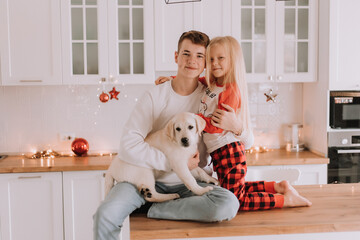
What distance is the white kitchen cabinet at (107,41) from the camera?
3.05 meters

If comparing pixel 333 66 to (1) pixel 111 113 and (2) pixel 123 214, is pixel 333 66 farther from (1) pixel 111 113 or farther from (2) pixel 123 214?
(2) pixel 123 214

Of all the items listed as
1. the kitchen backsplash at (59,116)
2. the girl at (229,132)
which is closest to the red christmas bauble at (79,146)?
the kitchen backsplash at (59,116)

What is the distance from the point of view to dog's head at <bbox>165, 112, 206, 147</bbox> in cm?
167

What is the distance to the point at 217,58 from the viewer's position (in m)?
1.84

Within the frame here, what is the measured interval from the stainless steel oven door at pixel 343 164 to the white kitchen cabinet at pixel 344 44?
1.67 ft

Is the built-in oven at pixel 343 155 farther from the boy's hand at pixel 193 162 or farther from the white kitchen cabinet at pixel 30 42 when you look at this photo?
the white kitchen cabinet at pixel 30 42

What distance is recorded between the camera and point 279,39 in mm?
3215

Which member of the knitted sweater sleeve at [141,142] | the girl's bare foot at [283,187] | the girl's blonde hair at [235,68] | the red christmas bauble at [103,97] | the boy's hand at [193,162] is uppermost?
the girl's blonde hair at [235,68]

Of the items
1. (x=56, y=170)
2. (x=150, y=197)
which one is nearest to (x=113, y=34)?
(x=56, y=170)

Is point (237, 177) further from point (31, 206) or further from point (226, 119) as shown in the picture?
point (31, 206)

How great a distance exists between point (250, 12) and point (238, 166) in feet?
5.98

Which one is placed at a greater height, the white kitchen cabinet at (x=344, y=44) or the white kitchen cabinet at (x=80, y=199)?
the white kitchen cabinet at (x=344, y=44)

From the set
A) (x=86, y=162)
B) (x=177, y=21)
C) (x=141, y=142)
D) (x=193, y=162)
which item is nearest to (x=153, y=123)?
(x=141, y=142)

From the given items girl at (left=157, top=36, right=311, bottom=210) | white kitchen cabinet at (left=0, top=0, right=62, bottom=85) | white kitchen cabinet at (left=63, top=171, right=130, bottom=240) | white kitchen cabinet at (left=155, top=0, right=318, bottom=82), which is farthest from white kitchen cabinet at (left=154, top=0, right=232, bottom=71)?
girl at (left=157, top=36, right=311, bottom=210)
